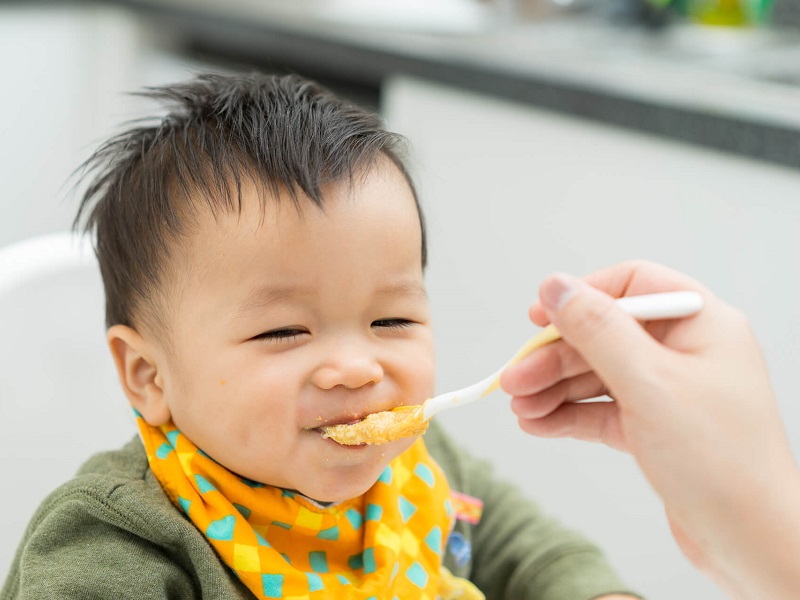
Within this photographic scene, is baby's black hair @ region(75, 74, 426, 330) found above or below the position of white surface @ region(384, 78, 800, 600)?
above

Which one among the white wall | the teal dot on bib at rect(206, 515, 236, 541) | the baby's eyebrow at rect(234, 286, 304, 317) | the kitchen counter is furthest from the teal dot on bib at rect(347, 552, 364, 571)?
the white wall

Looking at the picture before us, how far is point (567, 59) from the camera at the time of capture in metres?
1.51

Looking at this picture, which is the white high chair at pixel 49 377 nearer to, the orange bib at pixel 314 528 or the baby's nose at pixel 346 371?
the orange bib at pixel 314 528

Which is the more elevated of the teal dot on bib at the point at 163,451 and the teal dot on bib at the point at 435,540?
the teal dot on bib at the point at 163,451

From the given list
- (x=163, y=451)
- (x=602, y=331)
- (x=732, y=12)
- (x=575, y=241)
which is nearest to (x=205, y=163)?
(x=163, y=451)

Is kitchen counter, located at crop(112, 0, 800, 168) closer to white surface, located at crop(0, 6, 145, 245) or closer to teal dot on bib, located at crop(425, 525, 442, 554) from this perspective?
white surface, located at crop(0, 6, 145, 245)

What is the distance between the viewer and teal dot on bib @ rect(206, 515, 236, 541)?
0.77 meters

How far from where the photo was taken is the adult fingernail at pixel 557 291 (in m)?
0.64

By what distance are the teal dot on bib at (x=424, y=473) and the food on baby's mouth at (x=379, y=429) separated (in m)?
0.18

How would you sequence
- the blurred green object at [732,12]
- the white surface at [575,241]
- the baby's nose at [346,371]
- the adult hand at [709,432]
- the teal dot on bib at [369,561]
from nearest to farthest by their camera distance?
the adult hand at [709,432]
the baby's nose at [346,371]
the teal dot on bib at [369,561]
the white surface at [575,241]
the blurred green object at [732,12]

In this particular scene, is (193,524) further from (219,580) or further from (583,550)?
(583,550)

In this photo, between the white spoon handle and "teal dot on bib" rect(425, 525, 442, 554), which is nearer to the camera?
the white spoon handle

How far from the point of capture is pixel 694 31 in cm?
197

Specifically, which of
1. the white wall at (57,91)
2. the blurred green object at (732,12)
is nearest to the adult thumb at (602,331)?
the white wall at (57,91)
